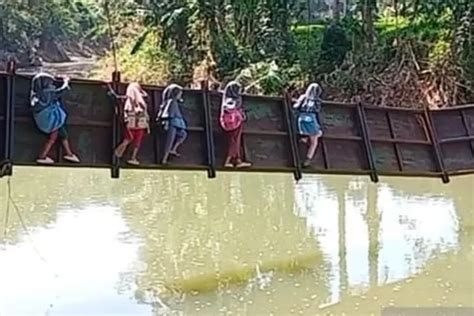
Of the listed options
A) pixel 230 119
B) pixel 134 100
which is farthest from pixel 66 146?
pixel 230 119

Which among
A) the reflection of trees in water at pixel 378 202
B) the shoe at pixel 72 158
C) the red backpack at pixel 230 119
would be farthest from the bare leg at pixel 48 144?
the reflection of trees in water at pixel 378 202

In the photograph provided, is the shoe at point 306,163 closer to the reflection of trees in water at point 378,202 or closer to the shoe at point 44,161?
the reflection of trees in water at point 378,202

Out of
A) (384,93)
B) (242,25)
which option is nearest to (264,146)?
(384,93)

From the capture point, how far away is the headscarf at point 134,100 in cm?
741

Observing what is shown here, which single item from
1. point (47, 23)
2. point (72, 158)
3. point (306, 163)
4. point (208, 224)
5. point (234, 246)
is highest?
point (47, 23)

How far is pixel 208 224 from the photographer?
37.0ft

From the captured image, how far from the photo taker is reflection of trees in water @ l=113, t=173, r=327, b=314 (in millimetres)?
9336

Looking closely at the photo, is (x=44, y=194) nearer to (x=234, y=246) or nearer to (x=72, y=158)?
(x=234, y=246)

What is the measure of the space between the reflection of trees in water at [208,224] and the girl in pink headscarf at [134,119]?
1641 mm

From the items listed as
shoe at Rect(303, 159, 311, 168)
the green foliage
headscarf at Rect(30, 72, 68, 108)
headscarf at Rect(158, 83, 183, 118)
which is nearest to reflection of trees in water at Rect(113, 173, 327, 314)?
shoe at Rect(303, 159, 311, 168)

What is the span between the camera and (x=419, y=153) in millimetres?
9266

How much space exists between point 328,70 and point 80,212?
37.2ft

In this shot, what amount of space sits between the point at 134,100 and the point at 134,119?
7.2 inches

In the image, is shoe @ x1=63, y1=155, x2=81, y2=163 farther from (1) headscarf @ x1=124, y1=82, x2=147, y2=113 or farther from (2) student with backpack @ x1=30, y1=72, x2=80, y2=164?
(1) headscarf @ x1=124, y1=82, x2=147, y2=113
